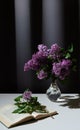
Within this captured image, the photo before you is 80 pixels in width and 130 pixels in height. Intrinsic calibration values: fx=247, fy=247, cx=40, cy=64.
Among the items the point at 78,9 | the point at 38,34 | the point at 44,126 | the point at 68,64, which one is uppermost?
the point at 78,9

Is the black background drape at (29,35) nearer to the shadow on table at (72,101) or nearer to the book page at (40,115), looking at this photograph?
the shadow on table at (72,101)

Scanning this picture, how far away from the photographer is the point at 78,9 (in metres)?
1.70

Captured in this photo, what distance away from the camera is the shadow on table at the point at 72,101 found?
148cm

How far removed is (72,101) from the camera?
158cm

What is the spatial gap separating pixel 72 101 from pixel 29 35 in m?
0.56

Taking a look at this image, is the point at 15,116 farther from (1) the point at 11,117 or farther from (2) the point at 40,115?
(2) the point at 40,115

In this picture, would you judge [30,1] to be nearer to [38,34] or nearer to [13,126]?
[38,34]

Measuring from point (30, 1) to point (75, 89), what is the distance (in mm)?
707

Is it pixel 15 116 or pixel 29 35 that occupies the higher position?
pixel 29 35

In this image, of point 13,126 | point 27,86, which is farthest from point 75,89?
point 13,126

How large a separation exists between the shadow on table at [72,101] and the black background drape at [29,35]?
0.46 feet

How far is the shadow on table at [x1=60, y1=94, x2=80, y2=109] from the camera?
58.4 inches

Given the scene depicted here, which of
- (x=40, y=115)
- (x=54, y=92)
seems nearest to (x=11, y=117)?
(x=40, y=115)

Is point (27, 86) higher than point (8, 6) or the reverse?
the reverse
